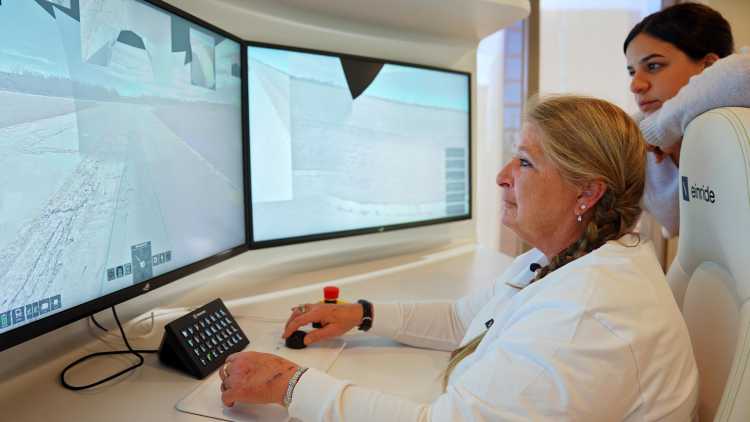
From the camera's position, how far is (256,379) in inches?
31.5

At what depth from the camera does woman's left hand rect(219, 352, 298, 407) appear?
79 cm

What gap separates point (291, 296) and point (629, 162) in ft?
3.10

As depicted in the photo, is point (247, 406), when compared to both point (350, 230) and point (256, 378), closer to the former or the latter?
point (256, 378)

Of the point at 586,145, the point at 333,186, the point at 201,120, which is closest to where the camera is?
the point at 586,145

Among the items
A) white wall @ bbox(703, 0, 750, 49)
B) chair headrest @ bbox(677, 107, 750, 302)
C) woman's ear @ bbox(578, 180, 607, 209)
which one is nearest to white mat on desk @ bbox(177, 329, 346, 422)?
woman's ear @ bbox(578, 180, 607, 209)

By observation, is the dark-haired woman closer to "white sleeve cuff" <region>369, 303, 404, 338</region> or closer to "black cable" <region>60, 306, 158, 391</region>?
"white sleeve cuff" <region>369, 303, 404, 338</region>

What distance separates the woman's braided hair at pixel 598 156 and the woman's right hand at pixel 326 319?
442 millimetres

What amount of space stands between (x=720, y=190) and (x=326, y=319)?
0.73 metres

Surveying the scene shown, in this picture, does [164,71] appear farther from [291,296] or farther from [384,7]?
[384,7]

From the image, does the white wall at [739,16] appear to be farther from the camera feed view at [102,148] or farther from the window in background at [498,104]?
the camera feed view at [102,148]

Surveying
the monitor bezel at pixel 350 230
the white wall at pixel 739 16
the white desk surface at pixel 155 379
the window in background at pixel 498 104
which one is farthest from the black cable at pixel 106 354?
the white wall at pixel 739 16

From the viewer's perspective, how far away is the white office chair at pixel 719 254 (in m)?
0.67

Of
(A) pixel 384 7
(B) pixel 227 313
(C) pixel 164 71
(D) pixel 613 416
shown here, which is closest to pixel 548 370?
(D) pixel 613 416

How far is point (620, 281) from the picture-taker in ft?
2.28
